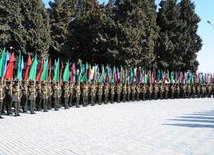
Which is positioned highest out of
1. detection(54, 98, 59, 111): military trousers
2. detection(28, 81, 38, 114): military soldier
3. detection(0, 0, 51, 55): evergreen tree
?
detection(0, 0, 51, 55): evergreen tree

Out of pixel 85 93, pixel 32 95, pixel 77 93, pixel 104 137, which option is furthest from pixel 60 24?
pixel 104 137

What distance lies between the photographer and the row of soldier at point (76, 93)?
1647 centimetres

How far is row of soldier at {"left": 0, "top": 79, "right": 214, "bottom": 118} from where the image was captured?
1647cm

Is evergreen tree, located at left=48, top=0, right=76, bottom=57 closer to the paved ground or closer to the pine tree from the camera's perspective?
the pine tree

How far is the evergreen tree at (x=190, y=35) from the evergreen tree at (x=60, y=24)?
50.0 ft

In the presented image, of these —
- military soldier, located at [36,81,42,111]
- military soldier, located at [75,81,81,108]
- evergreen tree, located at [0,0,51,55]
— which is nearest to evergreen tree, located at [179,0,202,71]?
evergreen tree, located at [0,0,51,55]

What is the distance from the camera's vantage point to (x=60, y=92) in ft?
64.7

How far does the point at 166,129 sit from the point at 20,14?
2152 centimetres

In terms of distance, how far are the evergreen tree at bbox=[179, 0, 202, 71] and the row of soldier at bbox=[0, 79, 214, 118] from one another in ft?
30.8

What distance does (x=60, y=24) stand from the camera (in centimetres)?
3650

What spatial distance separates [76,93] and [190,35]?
29.4 m

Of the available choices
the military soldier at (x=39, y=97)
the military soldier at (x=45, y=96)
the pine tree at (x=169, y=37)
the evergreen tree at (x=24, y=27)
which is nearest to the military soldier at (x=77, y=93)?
the military soldier at (x=45, y=96)

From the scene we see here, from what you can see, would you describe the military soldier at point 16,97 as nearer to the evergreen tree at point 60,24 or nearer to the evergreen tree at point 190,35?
the evergreen tree at point 60,24

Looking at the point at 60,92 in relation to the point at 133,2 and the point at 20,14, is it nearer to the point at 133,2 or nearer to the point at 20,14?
the point at 20,14
